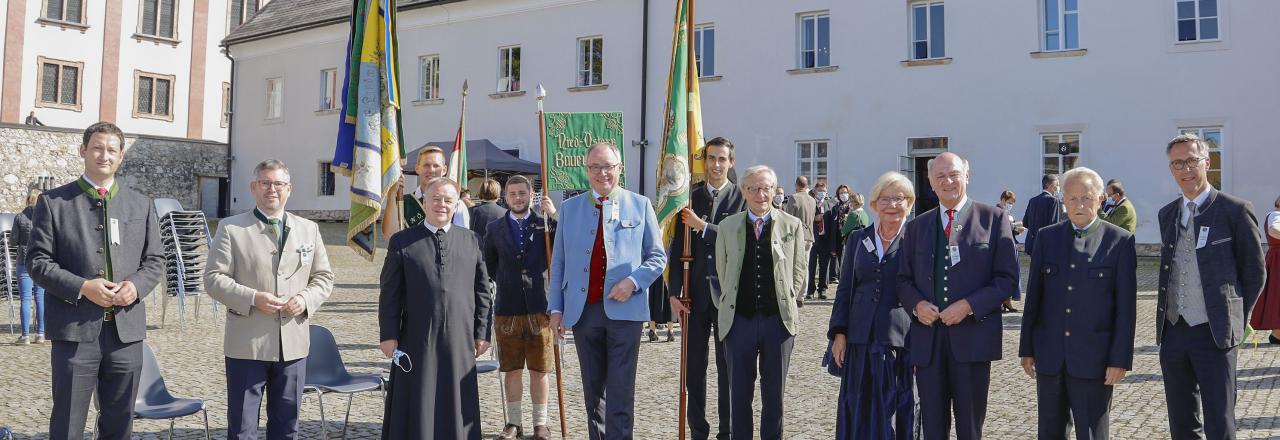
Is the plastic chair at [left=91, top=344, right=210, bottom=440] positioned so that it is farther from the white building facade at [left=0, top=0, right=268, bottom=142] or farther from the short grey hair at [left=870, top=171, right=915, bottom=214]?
the white building facade at [left=0, top=0, right=268, bottom=142]

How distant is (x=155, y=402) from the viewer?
17.9ft

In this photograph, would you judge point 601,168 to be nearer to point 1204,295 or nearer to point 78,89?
point 1204,295

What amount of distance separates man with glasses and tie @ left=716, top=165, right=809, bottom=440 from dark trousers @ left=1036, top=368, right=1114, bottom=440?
1.33 meters

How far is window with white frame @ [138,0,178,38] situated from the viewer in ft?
122

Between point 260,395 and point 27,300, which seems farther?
point 27,300

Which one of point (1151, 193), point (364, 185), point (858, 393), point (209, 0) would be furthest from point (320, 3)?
point (858, 393)

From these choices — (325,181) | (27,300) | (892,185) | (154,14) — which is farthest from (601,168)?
(154,14)

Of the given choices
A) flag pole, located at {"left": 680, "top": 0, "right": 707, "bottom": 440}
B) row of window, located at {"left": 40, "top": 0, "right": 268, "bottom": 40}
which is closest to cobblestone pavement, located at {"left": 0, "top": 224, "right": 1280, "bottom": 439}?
flag pole, located at {"left": 680, "top": 0, "right": 707, "bottom": 440}

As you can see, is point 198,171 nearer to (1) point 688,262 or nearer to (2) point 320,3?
(2) point 320,3

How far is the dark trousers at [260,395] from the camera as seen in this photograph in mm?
4824

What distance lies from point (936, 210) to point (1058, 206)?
291 inches

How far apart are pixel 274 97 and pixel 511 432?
3034 cm

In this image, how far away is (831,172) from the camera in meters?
22.1

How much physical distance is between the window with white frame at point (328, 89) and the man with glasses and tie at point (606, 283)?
27507 mm
